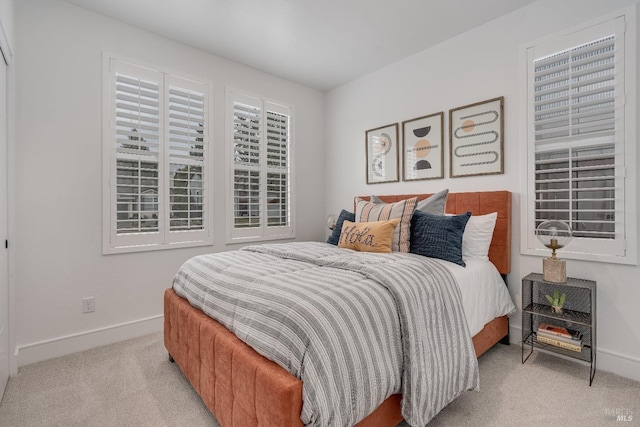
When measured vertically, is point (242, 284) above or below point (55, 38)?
below

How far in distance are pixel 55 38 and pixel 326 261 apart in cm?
265

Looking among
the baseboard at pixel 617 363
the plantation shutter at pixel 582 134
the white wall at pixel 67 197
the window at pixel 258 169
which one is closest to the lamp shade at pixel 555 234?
the plantation shutter at pixel 582 134

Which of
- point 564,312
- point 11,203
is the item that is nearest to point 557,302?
point 564,312

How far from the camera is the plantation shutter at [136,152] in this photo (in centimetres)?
263

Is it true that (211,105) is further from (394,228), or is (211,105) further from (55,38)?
(394,228)

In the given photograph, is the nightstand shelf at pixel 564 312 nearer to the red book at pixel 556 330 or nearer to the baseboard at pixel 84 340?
the red book at pixel 556 330

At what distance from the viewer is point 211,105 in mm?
3158

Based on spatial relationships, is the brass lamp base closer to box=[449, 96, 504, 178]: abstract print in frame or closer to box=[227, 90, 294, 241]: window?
Answer: box=[449, 96, 504, 178]: abstract print in frame

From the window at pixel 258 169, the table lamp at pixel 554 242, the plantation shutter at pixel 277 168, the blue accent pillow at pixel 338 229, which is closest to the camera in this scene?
the table lamp at pixel 554 242

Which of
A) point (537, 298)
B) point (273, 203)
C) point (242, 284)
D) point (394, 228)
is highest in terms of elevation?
point (273, 203)

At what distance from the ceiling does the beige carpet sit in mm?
2673

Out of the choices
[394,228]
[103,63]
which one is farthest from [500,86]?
[103,63]

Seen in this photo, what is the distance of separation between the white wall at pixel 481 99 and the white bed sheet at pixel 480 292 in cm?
27

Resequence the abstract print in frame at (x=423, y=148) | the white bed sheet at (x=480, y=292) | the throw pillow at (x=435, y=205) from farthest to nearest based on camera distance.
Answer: the abstract print in frame at (x=423, y=148), the throw pillow at (x=435, y=205), the white bed sheet at (x=480, y=292)
